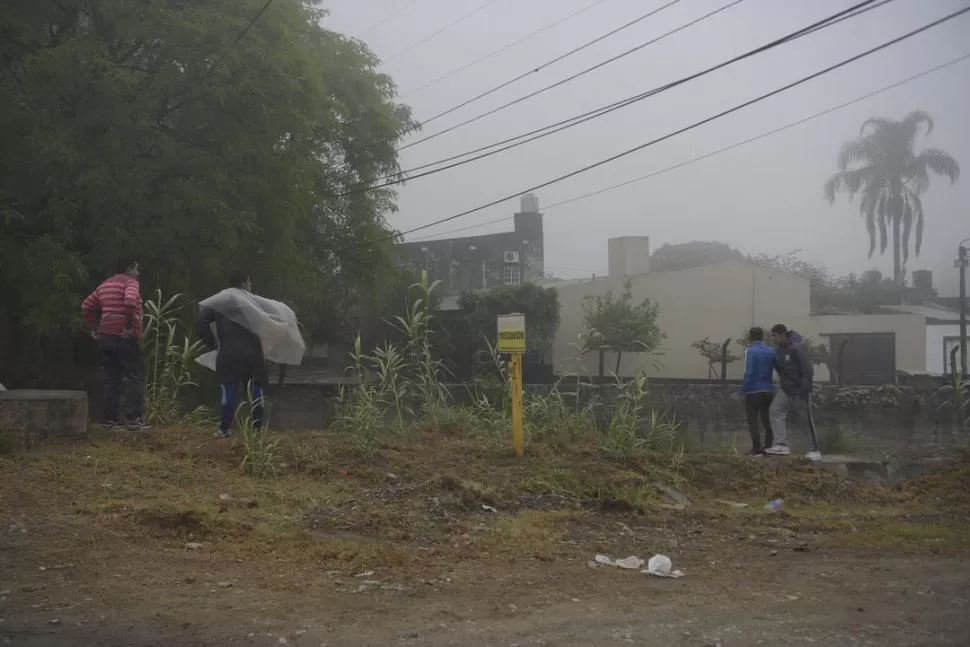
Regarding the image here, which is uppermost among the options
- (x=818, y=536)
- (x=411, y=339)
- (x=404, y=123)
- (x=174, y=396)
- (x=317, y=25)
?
(x=317, y=25)

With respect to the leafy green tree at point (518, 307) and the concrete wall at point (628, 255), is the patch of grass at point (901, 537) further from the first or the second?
the concrete wall at point (628, 255)

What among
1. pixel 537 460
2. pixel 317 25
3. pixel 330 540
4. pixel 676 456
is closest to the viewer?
pixel 330 540

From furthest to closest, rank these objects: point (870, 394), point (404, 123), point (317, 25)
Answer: point (404, 123)
point (317, 25)
point (870, 394)

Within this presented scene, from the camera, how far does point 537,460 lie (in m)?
7.71

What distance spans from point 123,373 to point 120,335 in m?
0.41

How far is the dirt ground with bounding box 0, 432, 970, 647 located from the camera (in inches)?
158

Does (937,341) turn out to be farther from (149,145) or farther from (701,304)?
(149,145)

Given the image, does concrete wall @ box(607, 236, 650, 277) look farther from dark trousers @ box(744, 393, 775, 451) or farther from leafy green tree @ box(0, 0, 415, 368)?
dark trousers @ box(744, 393, 775, 451)

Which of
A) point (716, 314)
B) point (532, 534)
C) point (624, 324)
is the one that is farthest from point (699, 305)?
point (532, 534)

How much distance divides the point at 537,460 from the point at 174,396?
12.7ft

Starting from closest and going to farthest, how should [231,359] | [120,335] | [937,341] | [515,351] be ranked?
[515,351], [231,359], [120,335], [937,341]

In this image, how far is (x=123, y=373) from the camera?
812 cm

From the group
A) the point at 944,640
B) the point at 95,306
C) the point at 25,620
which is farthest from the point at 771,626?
the point at 95,306

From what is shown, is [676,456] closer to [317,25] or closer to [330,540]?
[330,540]
